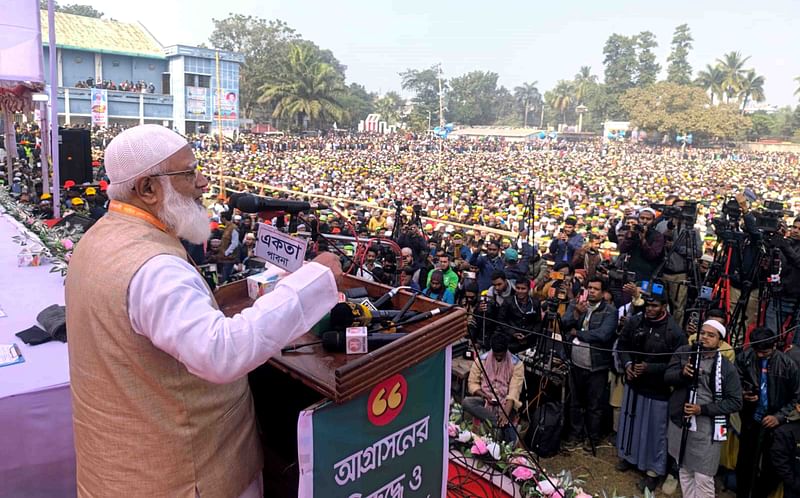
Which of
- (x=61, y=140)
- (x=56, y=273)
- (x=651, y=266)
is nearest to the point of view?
(x=56, y=273)

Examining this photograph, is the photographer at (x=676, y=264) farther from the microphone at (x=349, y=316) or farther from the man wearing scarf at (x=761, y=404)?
the microphone at (x=349, y=316)

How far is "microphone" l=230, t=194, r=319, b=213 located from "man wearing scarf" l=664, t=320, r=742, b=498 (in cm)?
276

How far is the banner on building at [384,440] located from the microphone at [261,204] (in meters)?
0.50

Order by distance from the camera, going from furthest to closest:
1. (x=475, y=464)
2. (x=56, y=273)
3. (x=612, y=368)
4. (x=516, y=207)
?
(x=516, y=207), (x=612, y=368), (x=56, y=273), (x=475, y=464)

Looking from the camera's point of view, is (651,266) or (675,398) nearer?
(675,398)

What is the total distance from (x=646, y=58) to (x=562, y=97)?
26.4 feet

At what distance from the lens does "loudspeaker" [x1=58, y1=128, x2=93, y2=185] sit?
800 cm

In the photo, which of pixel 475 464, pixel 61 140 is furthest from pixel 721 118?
pixel 475 464

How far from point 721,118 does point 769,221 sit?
103 feet

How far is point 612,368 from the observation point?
14.2ft

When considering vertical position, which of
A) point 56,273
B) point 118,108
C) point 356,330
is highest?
point 118,108

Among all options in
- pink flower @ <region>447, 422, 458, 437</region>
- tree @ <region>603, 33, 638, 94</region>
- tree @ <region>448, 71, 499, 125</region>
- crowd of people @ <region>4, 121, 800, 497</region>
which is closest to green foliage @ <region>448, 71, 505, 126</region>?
tree @ <region>448, 71, 499, 125</region>

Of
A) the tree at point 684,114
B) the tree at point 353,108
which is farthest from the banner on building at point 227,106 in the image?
the tree at point 684,114

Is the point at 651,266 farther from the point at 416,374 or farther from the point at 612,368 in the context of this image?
the point at 416,374
